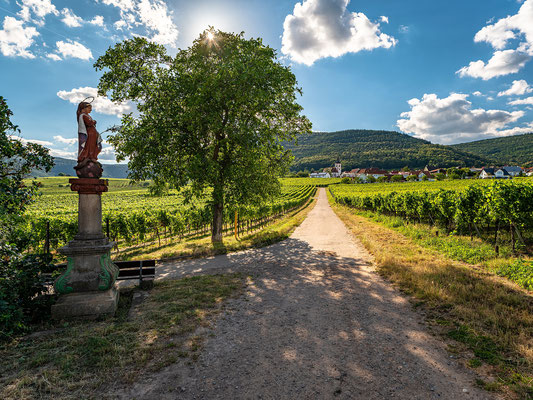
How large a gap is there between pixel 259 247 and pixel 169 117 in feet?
28.2

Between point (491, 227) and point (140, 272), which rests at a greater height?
point (491, 227)

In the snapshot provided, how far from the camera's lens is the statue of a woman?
6173 mm

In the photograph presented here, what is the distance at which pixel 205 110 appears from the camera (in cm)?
1317

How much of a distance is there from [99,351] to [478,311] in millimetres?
7590

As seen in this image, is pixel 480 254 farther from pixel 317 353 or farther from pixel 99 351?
pixel 99 351

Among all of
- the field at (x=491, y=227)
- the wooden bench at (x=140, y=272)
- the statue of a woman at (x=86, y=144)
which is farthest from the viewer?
the field at (x=491, y=227)

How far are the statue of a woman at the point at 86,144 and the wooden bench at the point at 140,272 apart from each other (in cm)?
304

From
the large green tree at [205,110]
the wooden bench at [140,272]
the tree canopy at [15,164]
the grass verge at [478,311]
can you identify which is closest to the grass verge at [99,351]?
the wooden bench at [140,272]

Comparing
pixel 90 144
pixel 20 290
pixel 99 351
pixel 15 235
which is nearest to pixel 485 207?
pixel 99 351

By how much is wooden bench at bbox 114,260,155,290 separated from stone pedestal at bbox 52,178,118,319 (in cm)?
125

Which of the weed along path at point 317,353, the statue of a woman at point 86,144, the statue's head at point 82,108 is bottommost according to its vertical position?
the weed along path at point 317,353

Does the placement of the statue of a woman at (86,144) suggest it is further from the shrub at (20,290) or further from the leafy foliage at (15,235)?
the shrub at (20,290)

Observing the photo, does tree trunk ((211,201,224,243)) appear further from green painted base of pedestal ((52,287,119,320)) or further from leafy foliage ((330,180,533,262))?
leafy foliage ((330,180,533,262))

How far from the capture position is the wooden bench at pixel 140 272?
759cm
